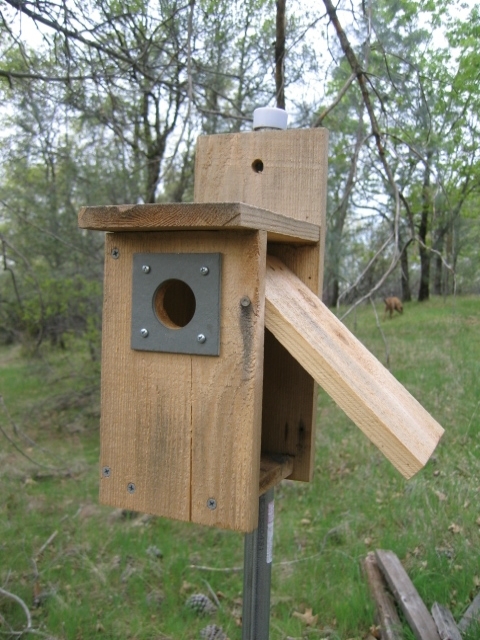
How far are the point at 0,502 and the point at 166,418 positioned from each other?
3.74 meters

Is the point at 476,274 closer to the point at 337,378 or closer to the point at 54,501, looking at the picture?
the point at 54,501

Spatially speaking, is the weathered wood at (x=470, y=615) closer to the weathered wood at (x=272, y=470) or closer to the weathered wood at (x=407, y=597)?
the weathered wood at (x=407, y=597)

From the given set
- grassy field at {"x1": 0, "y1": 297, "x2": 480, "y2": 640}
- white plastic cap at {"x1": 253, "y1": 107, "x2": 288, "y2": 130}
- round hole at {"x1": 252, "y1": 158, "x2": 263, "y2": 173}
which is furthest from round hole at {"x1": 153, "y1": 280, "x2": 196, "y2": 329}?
grassy field at {"x1": 0, "y1": 297, "x2": 480, "y2": 640}

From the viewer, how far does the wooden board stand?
143 centimetres

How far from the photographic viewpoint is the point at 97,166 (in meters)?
7.29

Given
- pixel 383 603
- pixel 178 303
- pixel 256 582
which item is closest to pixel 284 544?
pixel 383 603

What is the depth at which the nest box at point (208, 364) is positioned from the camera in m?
1.38

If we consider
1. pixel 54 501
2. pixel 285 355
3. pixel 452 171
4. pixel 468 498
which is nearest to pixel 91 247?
pixel 54 501

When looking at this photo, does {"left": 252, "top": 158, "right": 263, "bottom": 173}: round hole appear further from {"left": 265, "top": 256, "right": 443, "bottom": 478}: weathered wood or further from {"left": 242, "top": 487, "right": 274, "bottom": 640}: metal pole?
{"left": 242, "top": 487, "right": 274, "bottom": 640}: metal pole

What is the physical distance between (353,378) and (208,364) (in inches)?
12.5

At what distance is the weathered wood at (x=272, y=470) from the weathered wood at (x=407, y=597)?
128 centimetres

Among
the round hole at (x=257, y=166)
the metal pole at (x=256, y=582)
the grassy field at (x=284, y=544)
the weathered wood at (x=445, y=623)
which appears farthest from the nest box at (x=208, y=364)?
the grassy field at (x=284, y=544)

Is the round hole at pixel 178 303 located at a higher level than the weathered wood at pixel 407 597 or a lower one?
higher

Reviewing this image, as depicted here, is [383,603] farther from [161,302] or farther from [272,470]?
[161,302]
